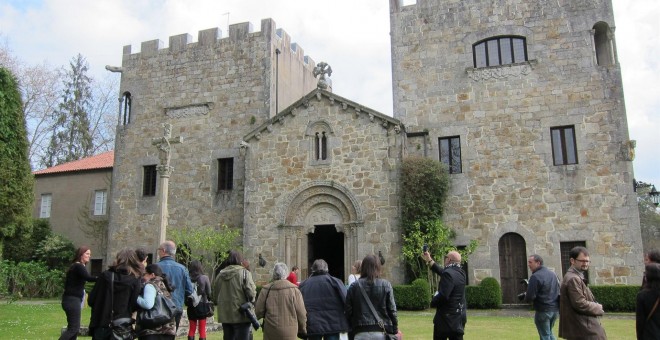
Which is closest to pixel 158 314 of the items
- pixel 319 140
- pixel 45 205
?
pixel 319 140

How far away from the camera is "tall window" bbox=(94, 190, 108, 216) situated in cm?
2733

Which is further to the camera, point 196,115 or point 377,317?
point 196,115

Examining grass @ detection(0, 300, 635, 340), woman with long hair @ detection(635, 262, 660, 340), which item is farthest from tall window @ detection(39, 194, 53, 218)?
woman with long hair @ detection(635, 262, 660, 340)

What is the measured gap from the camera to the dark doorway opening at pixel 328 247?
2127 centimetres

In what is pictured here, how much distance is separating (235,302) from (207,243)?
13681 mm

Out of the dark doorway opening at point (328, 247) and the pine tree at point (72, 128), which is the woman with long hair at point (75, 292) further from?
the pine tree at point (72, 128)

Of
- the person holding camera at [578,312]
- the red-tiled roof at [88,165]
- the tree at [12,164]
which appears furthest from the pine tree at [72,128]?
the person holding camera at [578,312]

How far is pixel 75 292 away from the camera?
8.52 meters

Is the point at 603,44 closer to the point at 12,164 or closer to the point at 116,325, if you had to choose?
the point at 116,325

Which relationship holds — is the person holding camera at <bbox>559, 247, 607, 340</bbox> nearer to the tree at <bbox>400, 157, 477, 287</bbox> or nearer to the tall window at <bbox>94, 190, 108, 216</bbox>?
the tree at <bbox>400, 157, 477, 287</bbox>

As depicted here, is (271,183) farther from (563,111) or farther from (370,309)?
(370,309)

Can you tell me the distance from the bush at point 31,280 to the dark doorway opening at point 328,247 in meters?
12.3

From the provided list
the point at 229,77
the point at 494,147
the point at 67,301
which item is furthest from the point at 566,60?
the point at 67,301

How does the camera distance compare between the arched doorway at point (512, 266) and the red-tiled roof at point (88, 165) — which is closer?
the arched doorway at point (512, 266)
